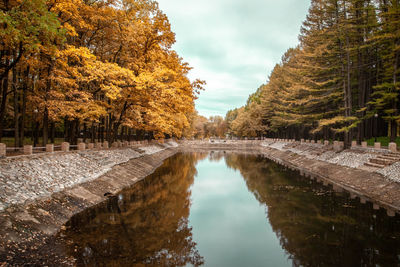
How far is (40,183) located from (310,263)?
12.3 metres

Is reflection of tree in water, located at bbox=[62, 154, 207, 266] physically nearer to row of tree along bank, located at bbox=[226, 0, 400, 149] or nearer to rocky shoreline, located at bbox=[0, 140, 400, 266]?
rocky shoreline, located at bbox=[0, 140, 400, 266]

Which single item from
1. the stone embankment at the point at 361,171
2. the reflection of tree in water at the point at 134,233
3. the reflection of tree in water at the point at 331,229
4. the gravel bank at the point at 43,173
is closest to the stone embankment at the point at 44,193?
the gravel bank at the point at 43,173

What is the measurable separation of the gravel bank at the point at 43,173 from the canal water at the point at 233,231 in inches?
88.2

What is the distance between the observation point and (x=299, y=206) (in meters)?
14.5

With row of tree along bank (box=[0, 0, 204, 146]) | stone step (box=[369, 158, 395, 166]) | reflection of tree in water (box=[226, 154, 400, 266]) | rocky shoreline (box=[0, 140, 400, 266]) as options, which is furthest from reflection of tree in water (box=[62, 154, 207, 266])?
stone step (box=[369, 158, 395, 166])

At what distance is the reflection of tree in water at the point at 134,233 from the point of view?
26.5 feet

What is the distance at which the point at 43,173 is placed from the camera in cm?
1283

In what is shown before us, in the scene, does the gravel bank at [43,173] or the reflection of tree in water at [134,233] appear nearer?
the reflection of tree in water at [134,233]

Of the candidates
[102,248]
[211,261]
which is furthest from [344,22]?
[102,248]

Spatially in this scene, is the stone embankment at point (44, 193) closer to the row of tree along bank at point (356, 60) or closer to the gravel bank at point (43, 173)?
the gravel bank at point (43, 173)

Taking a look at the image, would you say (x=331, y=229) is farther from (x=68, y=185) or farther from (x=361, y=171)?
(x=68, y=185)

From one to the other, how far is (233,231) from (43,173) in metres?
10.4

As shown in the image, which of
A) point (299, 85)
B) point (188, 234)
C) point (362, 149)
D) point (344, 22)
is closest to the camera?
point (188, 234)

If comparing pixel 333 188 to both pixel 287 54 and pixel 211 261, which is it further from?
pixel 287 54
